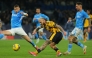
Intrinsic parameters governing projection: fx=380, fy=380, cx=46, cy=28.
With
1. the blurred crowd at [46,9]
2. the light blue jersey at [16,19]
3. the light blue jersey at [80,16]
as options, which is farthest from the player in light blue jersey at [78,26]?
the blurred crowd at [46,9]

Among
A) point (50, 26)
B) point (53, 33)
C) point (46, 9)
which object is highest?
point (50, 26)

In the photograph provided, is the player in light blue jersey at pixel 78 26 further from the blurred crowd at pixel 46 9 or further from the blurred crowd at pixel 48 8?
the blurred crowd at pixel 48 8

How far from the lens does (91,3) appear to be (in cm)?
4028

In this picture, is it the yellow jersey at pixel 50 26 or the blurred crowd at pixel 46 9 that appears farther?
the blurred crowd at pixel 46 9

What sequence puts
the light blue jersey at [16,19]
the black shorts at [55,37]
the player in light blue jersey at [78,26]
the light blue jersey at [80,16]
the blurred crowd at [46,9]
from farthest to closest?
the blurred crowd at [46,9] < the light blue jersey at [16,19] < the light blue jersey at [80,16] < the player in light blue jersey at [78,26] < the black shorts at [55,37]

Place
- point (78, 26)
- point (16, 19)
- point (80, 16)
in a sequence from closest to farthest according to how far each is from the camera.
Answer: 1. point (80, 16)
2. point (78, 26)
3. point (16, 19)

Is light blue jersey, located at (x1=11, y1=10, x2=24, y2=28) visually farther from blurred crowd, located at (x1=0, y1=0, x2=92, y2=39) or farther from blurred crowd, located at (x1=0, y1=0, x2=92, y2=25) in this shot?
blurred crowd, located at (x1=0, y1=0, x2=92, y2=25)

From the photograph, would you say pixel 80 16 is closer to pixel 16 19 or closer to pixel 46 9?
pixel 16 19

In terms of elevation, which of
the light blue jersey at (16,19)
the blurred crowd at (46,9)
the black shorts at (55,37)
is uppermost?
the light blue jersey at (16,19)

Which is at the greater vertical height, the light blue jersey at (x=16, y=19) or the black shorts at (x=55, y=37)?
the light blue jersey at (x=16, y=19)

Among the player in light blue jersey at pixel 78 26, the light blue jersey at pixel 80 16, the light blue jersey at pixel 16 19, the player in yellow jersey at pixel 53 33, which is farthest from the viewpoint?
the light blue jersey at pixel 16 19

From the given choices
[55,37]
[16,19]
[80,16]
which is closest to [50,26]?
[55,37]

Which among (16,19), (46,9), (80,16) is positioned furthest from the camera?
(46,9)

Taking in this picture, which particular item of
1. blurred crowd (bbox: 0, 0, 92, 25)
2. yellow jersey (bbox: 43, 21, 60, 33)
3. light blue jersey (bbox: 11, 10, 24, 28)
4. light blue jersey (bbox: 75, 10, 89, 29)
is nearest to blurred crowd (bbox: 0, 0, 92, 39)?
blurred crowd (bbox: 0, 0, 92, 25)
